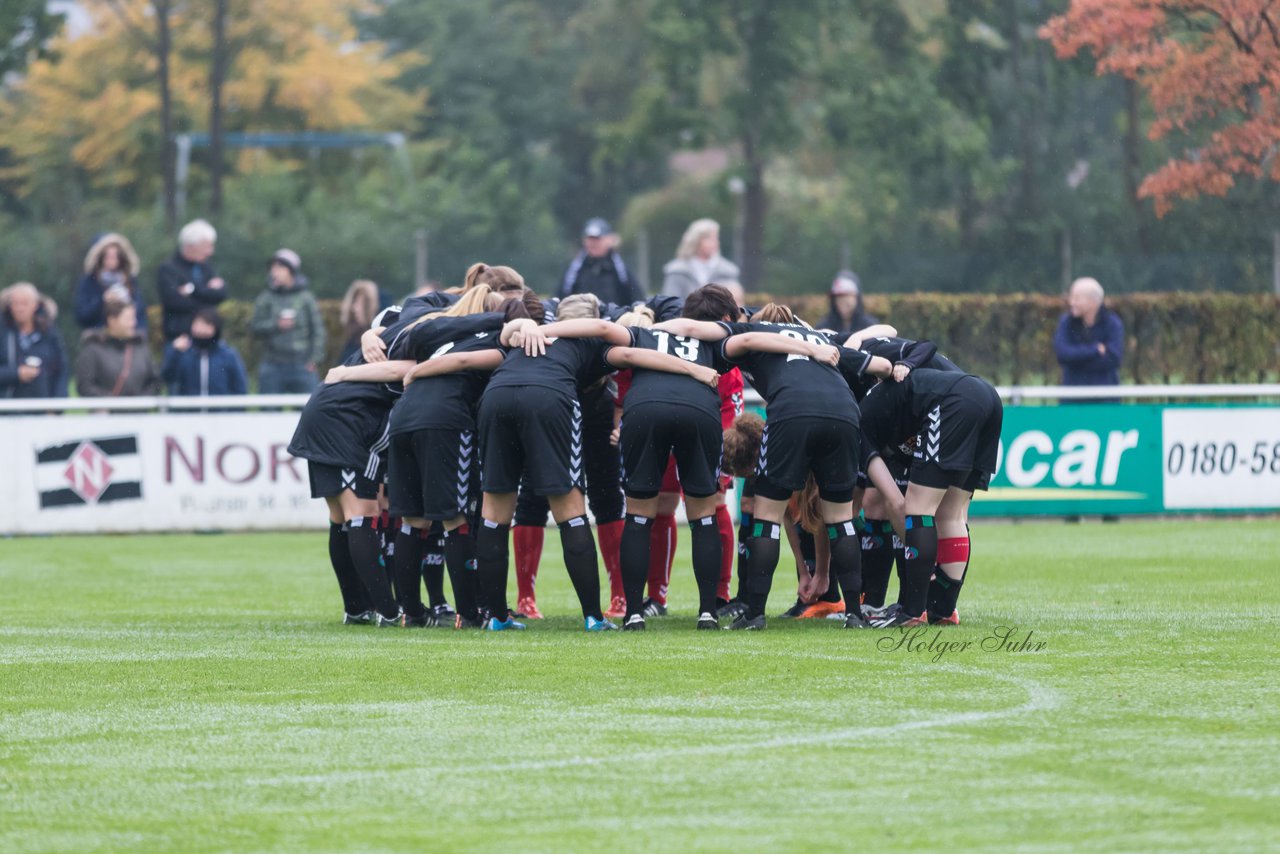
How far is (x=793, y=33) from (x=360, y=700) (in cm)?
3245

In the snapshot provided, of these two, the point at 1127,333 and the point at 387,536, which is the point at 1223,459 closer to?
the point at 1127,333

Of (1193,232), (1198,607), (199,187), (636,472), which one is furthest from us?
(199,187)

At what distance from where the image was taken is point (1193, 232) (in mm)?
30219

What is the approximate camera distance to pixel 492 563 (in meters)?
9.76

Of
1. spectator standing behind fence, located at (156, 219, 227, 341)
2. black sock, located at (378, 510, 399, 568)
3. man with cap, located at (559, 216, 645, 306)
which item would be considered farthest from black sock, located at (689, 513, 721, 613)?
spectator standing behind fence, located at (156, 219, 227, 341)

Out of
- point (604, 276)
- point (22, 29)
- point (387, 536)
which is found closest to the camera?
point (387, 536)

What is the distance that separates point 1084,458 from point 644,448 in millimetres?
8453

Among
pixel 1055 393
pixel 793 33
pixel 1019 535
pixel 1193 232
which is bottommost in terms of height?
pixel 1019 535

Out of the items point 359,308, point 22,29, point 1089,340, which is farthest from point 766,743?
point 22,29

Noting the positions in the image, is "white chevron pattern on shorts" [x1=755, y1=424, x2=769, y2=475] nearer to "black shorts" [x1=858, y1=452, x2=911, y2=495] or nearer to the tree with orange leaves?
"black shorts" [x1=858, y1=452, x2=911, y2=495]

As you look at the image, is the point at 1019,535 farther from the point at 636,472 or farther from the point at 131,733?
the point at 131,733

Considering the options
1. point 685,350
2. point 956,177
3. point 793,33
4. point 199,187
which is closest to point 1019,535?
point 685,350

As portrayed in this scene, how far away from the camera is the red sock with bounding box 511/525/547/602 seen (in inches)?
435

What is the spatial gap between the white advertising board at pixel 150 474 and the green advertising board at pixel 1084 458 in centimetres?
593
